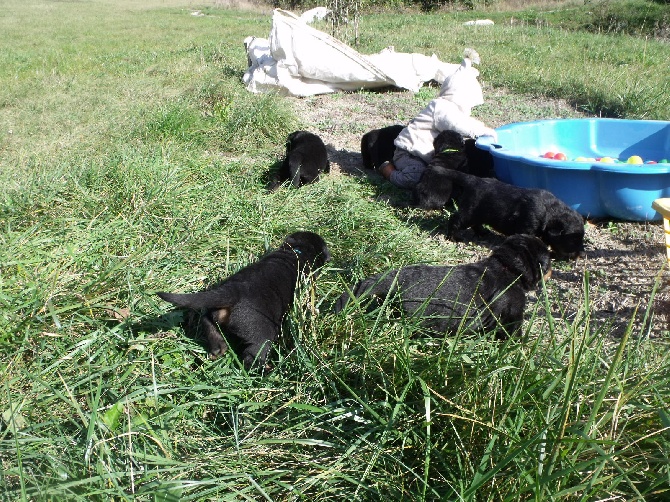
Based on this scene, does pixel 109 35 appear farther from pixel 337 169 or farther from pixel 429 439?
pixel 429 439

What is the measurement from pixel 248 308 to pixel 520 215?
2671mm

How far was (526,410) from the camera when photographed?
234cm

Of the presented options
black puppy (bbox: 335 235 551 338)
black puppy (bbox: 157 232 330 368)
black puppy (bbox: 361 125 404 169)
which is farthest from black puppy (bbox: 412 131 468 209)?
black puppy (bbox: 157 232 330 368)

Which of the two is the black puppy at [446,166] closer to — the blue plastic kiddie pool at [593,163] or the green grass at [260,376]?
the blue plastic kiddie pool at [593,163]

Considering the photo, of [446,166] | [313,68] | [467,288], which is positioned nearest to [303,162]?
[446,166]

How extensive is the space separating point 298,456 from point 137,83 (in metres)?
Answer: 9.83

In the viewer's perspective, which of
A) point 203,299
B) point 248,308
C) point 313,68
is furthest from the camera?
point 313,68

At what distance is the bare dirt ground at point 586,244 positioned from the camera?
4.10m

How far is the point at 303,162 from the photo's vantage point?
613cm

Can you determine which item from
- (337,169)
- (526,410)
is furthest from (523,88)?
(526,410)

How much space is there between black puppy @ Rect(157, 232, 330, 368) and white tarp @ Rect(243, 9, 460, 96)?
7124 mm

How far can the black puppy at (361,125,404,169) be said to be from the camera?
23.2ft

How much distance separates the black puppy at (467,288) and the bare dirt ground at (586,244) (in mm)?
307

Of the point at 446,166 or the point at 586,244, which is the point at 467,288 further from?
the point at 446,166
